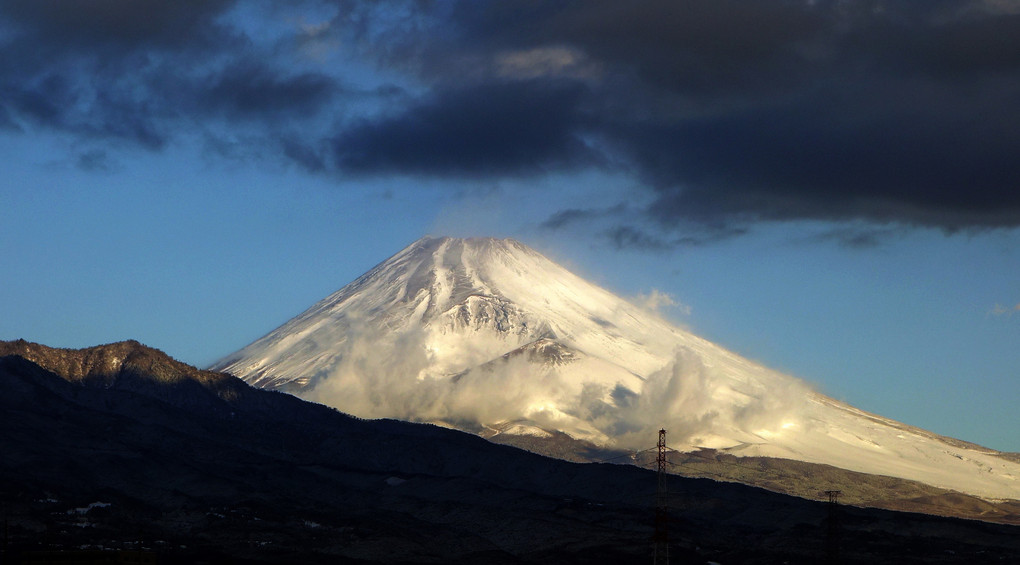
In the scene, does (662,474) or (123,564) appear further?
(662,474)

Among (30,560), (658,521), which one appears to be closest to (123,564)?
(30,560)

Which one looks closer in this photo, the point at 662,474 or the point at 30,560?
the point at 30,560

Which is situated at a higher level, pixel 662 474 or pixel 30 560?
pixel 662 474

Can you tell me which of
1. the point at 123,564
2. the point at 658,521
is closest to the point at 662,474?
the point at 658,521

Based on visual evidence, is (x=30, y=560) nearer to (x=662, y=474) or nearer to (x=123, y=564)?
(x=123, y=564)

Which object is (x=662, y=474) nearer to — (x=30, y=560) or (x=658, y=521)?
(x=658, y=521)

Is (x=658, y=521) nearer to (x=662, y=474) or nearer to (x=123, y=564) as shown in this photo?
(x=662, y=474)
